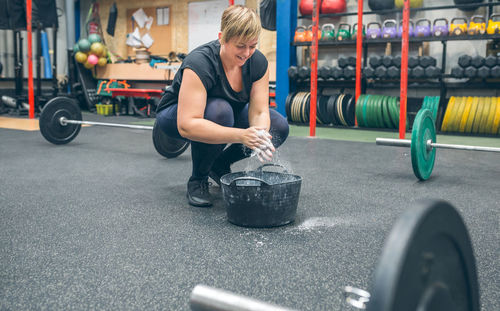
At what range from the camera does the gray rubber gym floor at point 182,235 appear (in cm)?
104

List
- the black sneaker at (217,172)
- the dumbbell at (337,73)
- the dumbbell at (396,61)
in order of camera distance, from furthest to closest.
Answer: the dumbbell at (337,73), the dumbbell at (396,61), the black sneaker at (217,172)

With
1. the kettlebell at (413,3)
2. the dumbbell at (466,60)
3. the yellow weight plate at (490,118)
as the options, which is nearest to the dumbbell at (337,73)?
the kettlebell at (413,3)

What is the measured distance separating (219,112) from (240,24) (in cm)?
35

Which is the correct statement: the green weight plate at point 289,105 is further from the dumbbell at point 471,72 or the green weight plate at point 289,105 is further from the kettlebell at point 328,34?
the dumbbell at point 471,72

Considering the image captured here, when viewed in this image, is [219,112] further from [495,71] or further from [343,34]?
[343,34]

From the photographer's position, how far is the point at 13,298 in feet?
3.25

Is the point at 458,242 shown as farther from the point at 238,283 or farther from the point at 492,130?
the point at 492,130

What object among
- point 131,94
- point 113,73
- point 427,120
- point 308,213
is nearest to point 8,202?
point 308,213

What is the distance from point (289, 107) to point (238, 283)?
14.6 ft

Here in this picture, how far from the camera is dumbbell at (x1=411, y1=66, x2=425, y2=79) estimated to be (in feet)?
15.8

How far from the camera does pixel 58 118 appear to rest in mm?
3328

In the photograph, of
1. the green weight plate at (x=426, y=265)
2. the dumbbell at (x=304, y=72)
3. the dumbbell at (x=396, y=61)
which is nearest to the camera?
the green weight plate at (x=426, y=265)

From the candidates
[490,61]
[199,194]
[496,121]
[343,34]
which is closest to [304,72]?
[343,34]

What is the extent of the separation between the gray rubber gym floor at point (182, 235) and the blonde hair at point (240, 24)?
62 cm
